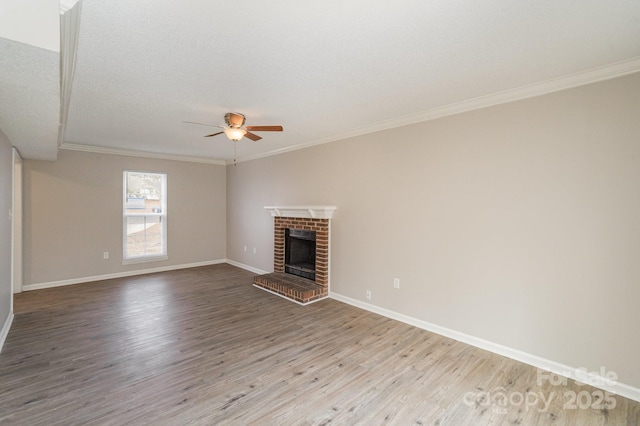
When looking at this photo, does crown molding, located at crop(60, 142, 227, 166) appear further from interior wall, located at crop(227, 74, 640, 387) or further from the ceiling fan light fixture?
interior wall, located at crop(227, 74, 640, 387)

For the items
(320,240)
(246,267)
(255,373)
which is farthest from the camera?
(246,267)

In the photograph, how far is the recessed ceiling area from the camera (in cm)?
165

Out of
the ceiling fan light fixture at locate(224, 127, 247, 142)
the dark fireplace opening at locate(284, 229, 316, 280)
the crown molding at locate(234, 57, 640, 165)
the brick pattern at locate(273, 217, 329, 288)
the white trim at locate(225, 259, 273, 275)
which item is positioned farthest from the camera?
the white trim at locate(225, 259, 273, 275)

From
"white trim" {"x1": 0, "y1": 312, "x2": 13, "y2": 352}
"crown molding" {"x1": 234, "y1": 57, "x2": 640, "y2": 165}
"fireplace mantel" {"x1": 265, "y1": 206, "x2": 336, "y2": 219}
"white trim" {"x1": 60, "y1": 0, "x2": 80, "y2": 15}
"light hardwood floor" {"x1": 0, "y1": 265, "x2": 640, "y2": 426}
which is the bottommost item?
"light hardwood floor" {"x1": 0, "y1": 265, "x2": 640, "y2": 426}

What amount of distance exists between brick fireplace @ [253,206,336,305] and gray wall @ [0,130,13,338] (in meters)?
3.09

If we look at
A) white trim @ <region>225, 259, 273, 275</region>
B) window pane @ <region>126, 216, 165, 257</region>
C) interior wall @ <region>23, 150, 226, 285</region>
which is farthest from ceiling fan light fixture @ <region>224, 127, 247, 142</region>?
window pane @ <region>126, 216, 165, 257</region>

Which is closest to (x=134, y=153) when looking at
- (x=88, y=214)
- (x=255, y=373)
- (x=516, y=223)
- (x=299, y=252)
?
(x=88, y=214)

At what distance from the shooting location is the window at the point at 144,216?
18.9 feet

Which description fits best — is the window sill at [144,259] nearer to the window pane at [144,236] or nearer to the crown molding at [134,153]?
the window pane at [144,236]

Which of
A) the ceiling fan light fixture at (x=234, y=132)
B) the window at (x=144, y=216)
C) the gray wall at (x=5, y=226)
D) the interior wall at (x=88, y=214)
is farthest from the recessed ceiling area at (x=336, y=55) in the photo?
the window at (x=144, y=216)

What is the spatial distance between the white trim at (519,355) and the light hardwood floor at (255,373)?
74 millimetres

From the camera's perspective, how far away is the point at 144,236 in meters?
5.99

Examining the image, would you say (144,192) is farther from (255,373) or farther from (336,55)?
(336,55)

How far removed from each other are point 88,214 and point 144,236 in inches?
41.1
